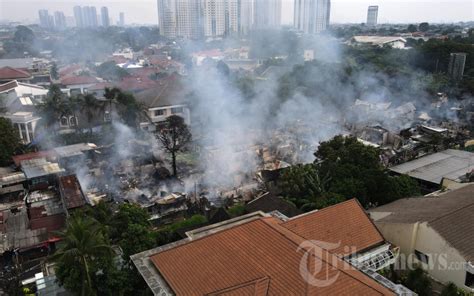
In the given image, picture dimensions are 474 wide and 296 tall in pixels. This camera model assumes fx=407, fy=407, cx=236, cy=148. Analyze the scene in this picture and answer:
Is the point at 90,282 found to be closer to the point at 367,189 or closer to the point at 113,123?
the point at 367,189

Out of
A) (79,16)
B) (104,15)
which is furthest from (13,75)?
(104,15)

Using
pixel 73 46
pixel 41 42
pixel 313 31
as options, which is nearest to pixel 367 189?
pixel 313 31

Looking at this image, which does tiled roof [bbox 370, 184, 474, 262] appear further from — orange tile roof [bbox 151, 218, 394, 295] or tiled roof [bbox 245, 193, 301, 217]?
orange tile roof [bbox 151, 218, 394, 295]

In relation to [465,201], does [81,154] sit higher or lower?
lower

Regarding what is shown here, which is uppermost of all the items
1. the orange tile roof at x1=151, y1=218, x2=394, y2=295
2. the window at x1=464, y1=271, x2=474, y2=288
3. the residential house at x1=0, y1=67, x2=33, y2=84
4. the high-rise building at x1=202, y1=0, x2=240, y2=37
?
the high-rise building at x1=202, y1=0, x2=240, y2=37

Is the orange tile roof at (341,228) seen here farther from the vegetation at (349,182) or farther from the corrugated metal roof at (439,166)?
the corrugated metal roof at (439,166)

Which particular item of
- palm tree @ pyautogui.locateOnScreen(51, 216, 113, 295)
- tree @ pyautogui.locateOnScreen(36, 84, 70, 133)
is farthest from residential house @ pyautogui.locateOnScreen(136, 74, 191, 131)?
palm tree @ pyautogui.locateOnScreen(51, 216, 113, 295)

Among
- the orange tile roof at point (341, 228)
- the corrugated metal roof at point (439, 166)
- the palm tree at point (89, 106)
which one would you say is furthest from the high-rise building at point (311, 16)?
the orange tile roof at point (341, 228)
